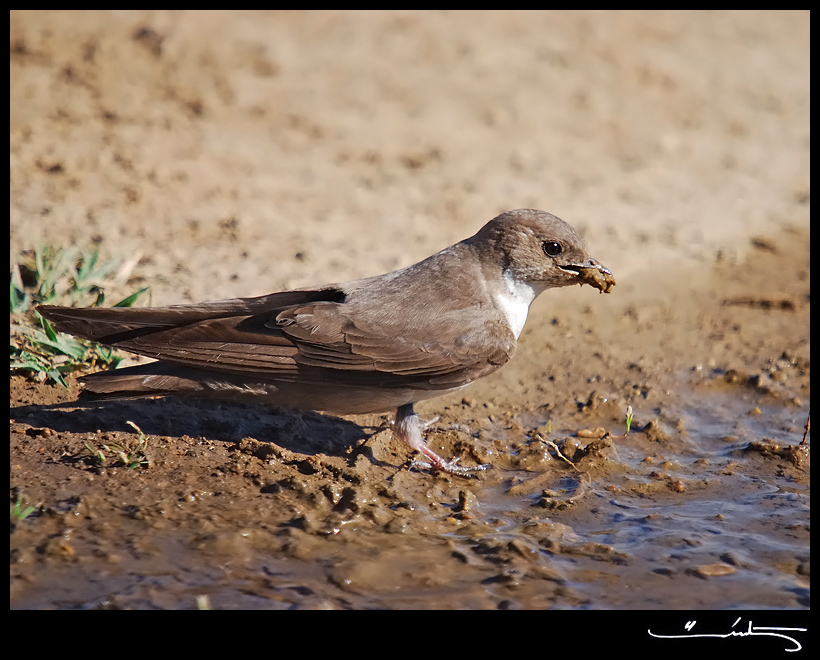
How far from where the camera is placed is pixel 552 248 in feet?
18.7

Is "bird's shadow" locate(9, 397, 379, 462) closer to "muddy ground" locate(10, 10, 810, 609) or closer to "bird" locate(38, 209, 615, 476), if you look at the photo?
"muddy ground" locate(10, 10, 810, 609)

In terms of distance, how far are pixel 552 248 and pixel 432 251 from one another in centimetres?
253

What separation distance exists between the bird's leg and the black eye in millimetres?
1224

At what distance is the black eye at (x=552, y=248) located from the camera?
18.7 feet

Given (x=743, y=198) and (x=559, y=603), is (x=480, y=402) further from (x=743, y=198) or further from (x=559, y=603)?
(x=743, y=198)

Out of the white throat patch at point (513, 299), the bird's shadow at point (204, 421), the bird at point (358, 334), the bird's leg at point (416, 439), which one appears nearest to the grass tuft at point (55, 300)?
the bird's shadow at point (204, 421)

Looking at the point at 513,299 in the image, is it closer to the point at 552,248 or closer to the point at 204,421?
the point at 552,248
